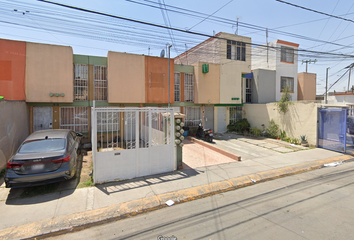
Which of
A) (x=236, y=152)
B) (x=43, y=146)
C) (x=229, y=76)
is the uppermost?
(x=229, y=76)

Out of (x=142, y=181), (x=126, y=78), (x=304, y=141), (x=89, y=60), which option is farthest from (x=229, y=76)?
(x=142, y=181)

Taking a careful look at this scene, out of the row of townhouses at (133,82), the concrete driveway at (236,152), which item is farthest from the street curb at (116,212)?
the row of townhouses at (133,82)

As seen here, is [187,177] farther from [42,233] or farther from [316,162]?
[316,162]

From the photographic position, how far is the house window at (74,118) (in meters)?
11.5

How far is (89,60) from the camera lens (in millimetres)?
11766

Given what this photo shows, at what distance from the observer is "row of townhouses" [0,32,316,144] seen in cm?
1020

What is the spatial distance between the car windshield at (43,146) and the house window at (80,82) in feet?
20.5

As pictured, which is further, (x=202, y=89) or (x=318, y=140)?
(x=202, y=89)

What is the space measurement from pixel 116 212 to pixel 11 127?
6.48m

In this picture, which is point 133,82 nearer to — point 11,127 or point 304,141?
point 11,127

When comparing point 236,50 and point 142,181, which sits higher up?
point 236,50

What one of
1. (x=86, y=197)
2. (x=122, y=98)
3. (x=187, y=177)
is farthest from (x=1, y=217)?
(x=122, y=98)

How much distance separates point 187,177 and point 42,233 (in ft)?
13.5

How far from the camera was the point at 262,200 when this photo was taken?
509 cm
